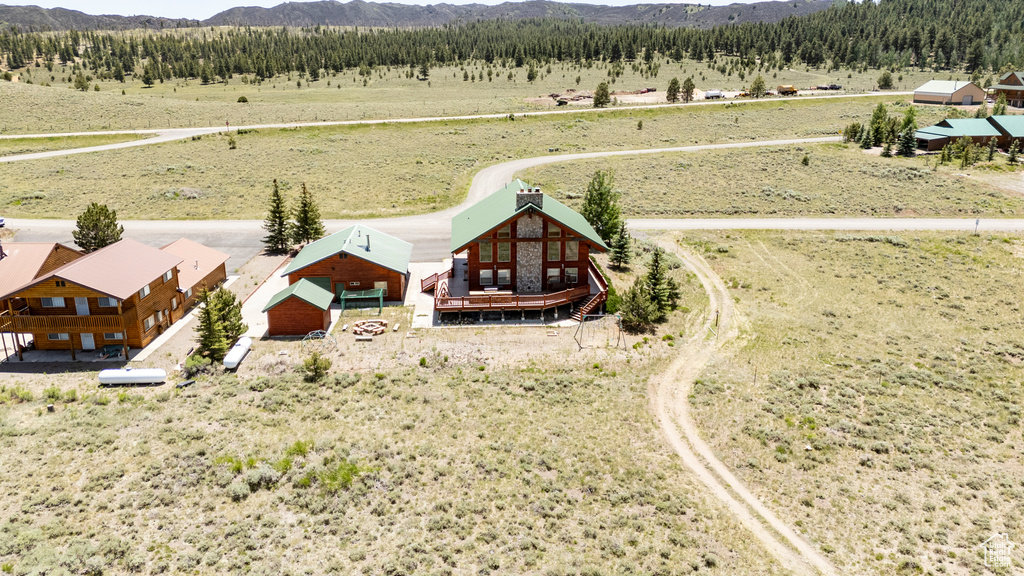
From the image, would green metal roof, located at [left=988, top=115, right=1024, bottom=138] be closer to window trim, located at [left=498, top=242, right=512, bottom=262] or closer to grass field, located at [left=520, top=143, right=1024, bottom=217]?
grass field, located at [left=520, top=143, right=1024, bottom=217]

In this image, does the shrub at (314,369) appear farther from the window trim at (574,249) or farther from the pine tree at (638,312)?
the pine tree at (638,312)

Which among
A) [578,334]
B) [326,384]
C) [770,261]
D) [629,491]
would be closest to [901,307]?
[770,261]

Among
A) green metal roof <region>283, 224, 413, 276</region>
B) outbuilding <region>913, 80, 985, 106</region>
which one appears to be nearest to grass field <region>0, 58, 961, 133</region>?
outbuilding <region>913, 80, 985, 106</region>

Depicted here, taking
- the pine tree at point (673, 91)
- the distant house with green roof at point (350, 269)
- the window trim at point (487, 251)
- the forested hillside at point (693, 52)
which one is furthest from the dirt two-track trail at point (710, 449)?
the forested hillside at point (693, 52)

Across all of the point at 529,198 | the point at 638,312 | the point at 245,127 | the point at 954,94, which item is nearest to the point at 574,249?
the point at 529,198

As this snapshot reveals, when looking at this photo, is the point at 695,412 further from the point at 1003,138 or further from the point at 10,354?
the point at 1003,138

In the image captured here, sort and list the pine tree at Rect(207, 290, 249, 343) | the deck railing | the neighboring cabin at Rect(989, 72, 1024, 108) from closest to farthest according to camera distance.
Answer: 1. the pine tree at Rect(207, 290, 249, 343)
2. the deck railing
3. the neighboring cabin at Rect(989, 72, 1024, 108)
